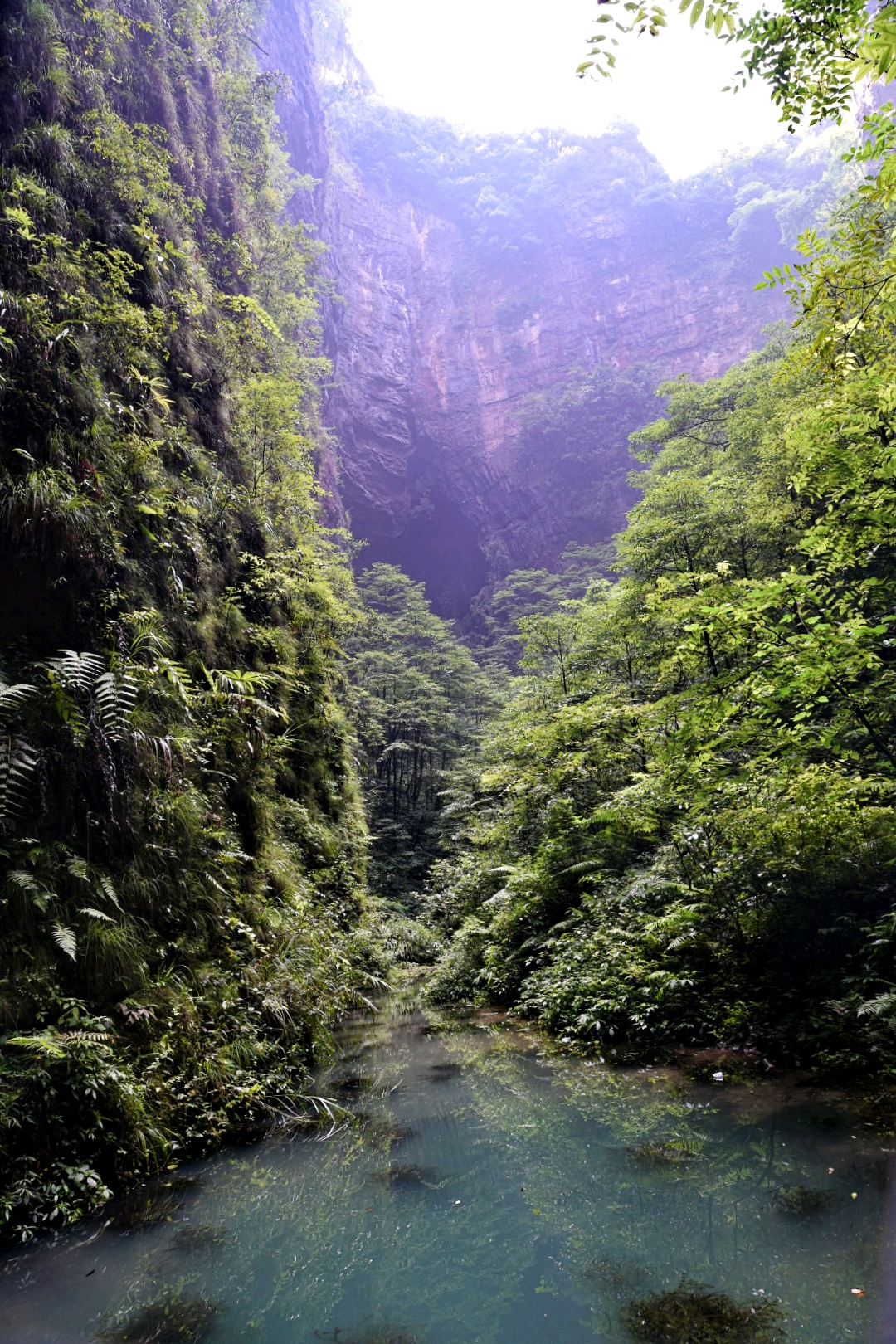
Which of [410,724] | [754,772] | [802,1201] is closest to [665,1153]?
[802,1201]

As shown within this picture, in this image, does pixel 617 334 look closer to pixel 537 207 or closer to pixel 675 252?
pixel 675 252

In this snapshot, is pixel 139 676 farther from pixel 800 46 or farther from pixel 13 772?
pixel 800 46

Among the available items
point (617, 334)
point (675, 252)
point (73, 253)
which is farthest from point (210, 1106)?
point (675, 252)

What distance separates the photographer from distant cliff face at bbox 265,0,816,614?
158ft

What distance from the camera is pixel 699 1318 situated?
2291 millimetres

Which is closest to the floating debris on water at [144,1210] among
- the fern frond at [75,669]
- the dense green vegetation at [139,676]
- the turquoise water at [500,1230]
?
the turquoise water at [500,1230]

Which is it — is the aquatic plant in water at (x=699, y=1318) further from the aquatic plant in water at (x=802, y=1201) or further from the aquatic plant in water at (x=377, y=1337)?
the aquatic plant in water at (x=377, y=1337)

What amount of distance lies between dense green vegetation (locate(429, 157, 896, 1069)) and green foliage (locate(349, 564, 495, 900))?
507 inches

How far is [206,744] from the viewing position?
264 inches

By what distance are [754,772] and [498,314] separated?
187 feet

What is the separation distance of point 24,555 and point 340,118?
63.8m

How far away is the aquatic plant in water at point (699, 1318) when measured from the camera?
218cm

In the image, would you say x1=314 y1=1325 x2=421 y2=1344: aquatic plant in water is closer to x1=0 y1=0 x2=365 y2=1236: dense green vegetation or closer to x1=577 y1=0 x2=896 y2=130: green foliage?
x1=0 y1=0 x2=365 y2=1236: dense green vegetation

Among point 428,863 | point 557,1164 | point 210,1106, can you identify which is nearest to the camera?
point 557,1164
